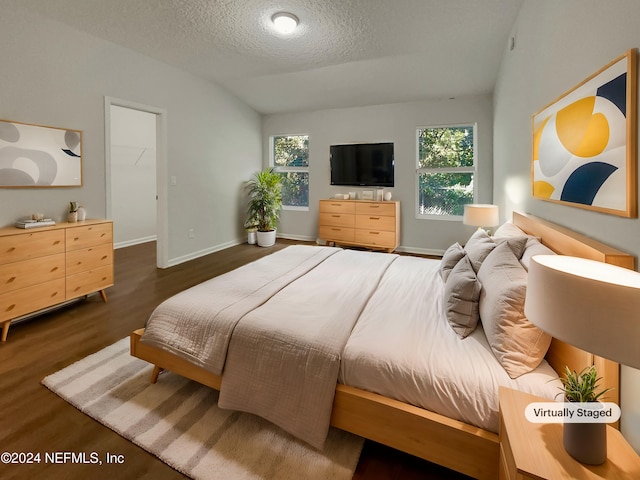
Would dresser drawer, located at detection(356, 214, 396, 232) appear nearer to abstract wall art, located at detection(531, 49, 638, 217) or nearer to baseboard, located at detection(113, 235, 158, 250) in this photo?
abstract wall art, located at detection(531, 49, 638, 217)

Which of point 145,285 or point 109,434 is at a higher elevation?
point 145,285

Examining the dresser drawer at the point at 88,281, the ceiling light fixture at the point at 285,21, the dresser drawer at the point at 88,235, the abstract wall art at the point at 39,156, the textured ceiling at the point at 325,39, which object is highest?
the textured ceiling at the point at 325,39

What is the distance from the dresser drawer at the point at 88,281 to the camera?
2939 mm

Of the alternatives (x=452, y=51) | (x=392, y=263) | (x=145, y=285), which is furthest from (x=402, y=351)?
(x=452, y=51)

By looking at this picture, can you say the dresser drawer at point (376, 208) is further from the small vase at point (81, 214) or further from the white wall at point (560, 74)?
the small vase at point (81, 214)

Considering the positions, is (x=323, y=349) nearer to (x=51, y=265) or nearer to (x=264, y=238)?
(x=51, y=265)

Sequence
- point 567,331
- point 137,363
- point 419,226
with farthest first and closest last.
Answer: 1. point 419,226
2. point 137,363
3. point 567,331

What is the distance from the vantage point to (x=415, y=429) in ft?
4.25

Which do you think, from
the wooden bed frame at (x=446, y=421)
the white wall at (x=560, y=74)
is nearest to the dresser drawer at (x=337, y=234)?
the white wall at (x=560, y=74)

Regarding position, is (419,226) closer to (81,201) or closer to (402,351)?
(402,351)

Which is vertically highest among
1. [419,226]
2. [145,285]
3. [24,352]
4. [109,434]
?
[419,226]

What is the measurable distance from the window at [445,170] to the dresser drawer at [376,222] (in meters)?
0.59

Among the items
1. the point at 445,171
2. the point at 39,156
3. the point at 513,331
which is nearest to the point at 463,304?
the point at 513,331

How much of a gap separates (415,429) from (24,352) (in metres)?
2.69
